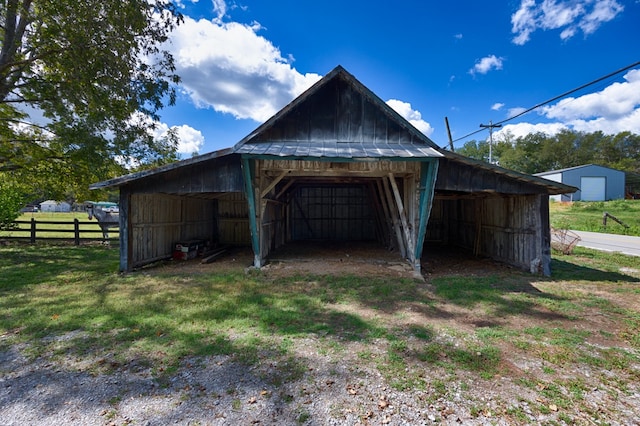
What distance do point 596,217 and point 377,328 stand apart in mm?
24978

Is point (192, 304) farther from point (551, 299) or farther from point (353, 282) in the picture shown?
point (551, 299)

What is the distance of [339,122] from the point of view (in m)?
8.65

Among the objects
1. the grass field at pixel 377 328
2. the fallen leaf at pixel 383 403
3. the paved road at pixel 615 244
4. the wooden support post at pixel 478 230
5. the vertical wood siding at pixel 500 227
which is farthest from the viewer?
the paved road at pixel 615 244

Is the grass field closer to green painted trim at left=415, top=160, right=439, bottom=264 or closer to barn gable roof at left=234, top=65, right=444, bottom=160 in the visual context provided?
green painted trim at left=415, top=160, right=439, bottom=264

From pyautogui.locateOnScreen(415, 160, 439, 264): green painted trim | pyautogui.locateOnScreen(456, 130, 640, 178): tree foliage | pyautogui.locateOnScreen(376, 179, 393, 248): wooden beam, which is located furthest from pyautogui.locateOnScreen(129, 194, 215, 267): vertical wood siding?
pyautogui.locateOnScreen(456, 130, 640, 178): tree foliage

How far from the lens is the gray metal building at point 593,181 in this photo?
29.9 metres

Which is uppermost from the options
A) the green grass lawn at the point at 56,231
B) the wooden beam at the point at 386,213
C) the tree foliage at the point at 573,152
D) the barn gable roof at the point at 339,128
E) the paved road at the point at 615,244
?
the tree foliage at the point at 573,152

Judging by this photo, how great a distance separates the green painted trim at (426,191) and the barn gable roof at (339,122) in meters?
0.82

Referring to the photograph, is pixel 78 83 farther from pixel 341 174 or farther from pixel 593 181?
pixel 593 181

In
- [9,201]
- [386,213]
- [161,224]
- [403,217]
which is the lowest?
[161,224]

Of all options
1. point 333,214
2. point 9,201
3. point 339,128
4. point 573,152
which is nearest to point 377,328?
point 339,128

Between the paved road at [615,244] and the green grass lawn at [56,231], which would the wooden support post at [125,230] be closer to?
the green grass lawn at [56,231]

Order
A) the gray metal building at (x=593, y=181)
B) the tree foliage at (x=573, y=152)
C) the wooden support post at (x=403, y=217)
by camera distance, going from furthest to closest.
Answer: the tree foliage at (x=573, y=152)
the gray metal building at (x=593, y=181)
the wooden support post at (x=403, y=217)

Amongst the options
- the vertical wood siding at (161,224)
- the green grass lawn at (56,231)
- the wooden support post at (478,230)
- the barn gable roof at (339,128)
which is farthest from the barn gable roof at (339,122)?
the green grass lawn at (56,231)
